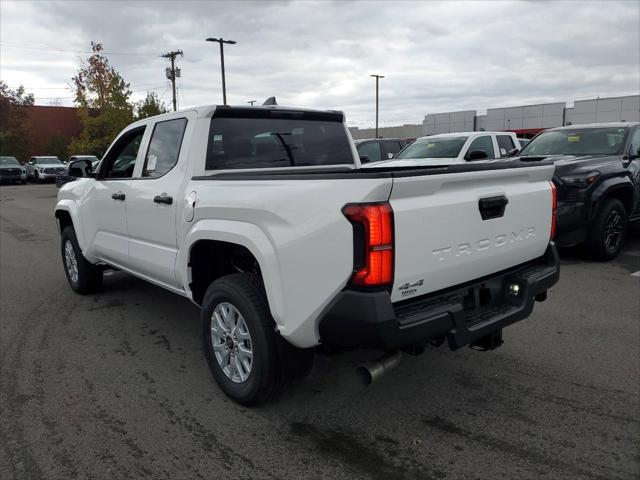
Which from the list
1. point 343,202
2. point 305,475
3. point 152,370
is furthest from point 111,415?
point 343,202

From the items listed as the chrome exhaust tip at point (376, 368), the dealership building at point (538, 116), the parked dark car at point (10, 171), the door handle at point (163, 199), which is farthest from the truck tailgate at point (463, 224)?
the dealership building at point (538, 116)

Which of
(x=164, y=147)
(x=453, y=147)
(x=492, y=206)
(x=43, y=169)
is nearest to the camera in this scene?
(x=492, y=206)

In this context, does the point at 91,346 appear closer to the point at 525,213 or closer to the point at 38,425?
the point at 38,425

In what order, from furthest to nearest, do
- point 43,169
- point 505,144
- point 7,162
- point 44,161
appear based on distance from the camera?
1. point 44,161
2. point 43,169
3. point 7,162
4. point 505,144

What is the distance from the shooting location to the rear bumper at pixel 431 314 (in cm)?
254

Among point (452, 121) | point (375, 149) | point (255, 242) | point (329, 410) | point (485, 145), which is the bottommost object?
point (329, 410)

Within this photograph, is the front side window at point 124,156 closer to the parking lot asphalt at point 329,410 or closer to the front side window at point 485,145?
the parking lot asphalt at point 329,410

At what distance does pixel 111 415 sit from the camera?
10.8ft

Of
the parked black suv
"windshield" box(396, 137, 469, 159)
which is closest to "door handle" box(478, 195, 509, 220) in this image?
the parked black suv

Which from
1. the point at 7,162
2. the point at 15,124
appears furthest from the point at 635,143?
the point at 15,124

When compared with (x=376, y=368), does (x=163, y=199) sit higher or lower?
higher

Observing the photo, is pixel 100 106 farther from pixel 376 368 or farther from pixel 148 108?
pixel 376 368

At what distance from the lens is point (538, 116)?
164ft

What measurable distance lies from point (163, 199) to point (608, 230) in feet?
19.8
